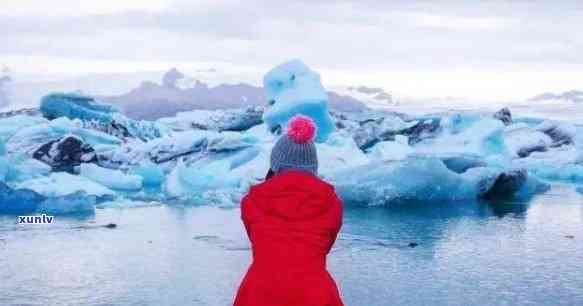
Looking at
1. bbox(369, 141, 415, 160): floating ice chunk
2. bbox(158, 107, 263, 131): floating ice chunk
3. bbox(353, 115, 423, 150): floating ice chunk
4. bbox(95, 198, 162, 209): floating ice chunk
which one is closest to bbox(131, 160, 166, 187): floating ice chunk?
bbox(95, 198, 162, 209): floating ice chunk

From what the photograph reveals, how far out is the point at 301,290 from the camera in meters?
2.19

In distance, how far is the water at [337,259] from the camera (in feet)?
17.9

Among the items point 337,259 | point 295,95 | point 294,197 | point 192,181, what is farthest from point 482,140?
point 294,197

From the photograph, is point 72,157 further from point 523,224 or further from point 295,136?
point 295,136

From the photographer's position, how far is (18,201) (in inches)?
387

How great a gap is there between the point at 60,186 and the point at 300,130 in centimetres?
939

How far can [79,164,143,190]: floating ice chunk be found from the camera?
1377cm

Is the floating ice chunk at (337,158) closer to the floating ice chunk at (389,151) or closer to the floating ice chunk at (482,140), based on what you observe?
the floating ice chunk at (389,151)

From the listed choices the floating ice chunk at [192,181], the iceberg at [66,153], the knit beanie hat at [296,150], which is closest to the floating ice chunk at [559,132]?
the floating ice chunk at [192,181]

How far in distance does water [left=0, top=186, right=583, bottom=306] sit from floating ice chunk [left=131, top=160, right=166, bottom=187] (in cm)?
479

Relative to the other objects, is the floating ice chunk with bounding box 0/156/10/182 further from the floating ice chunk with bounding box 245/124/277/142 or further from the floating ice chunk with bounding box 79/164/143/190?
the floating ice chunk with bounding box 245/124/277/142

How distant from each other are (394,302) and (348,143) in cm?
1283

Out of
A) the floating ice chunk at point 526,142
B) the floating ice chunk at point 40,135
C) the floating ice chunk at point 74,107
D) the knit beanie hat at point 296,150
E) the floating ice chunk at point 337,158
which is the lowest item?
the floating ice chunk at point 526,142

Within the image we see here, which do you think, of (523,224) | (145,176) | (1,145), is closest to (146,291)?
(523,224)
